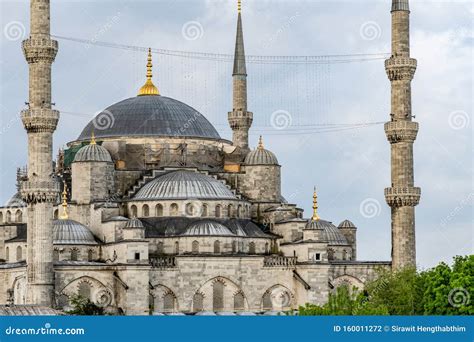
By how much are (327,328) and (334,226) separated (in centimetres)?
3717

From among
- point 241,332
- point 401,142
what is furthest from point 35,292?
point 241,332

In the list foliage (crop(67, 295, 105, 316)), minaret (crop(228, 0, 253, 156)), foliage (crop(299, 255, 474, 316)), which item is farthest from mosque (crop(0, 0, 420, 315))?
foliage (crop(299, 255, 474, 316))

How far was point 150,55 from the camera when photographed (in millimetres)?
72375

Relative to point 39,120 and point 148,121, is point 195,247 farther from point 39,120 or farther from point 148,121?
point 148,121

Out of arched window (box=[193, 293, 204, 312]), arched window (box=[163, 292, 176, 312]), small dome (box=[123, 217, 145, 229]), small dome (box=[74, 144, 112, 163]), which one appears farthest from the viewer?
small dome (box=[74, 144, 112, 163])

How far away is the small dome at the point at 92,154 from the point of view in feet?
215

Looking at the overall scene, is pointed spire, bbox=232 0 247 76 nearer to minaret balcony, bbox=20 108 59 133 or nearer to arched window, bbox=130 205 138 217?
arched window, bbox=130 205 138 217

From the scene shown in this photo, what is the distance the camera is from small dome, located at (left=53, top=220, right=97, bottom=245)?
62500 mm

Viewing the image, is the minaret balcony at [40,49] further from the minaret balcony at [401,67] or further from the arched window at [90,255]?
the minaret balcony at [401,67]

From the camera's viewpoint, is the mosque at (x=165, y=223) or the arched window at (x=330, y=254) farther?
the arched window at (x=330, y=254)

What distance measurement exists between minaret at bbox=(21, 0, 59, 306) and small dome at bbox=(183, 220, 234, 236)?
6.85 m

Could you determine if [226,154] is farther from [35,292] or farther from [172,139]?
[35,292]

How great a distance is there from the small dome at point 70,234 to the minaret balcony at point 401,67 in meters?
14.9

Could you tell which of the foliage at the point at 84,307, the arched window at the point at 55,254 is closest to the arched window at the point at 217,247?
the foliage at the point at 84,307
